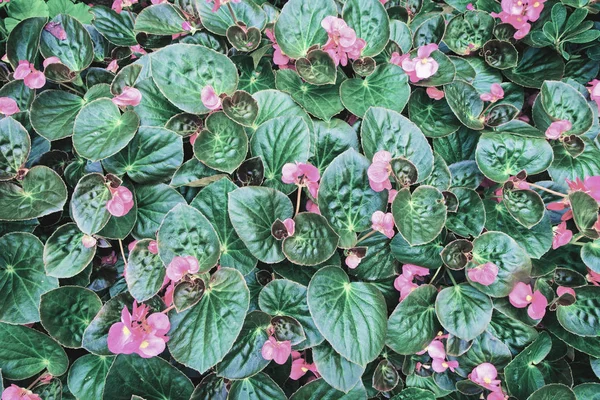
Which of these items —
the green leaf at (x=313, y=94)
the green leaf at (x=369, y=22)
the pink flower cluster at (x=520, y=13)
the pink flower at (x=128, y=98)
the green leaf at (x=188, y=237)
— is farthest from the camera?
the pink flower cluster at (x=520, y=13)

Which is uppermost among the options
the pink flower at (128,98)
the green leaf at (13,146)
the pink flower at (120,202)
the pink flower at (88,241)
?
the pink flower at (128,98)

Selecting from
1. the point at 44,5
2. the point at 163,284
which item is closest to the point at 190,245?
the point at 163,284

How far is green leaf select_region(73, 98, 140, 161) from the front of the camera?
1.21 m

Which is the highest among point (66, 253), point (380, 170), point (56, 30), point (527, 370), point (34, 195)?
point (56, 30)

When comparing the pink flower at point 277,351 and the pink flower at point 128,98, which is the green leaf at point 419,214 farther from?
the pink flower at point 128,98

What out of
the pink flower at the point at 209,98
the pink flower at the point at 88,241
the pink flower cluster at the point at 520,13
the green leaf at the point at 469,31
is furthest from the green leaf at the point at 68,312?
the pink flower cluster at the point at 520,13

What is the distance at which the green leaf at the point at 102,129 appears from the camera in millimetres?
1209

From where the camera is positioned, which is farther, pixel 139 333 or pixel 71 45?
pixel 71 45

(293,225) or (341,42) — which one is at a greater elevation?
(341,42)

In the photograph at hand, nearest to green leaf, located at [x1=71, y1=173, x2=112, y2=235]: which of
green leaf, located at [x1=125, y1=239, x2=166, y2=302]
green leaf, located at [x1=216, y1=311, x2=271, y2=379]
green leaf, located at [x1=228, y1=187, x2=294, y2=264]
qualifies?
green leaf, located at [x1=125, y1=239, x2=166, y2=302]

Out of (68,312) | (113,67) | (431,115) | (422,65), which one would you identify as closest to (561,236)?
(431,115)

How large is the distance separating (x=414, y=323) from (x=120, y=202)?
813mm

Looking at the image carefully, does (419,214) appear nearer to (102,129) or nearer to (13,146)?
(102,129)

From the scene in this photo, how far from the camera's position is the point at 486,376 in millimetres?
1229
